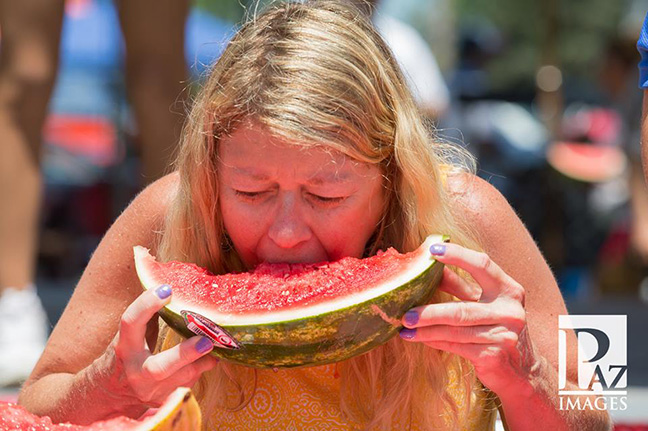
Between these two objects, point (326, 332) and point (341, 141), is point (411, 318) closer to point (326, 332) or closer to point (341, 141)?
point (326, 332)

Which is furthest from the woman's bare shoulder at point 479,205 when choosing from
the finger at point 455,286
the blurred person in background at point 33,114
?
the blurred person in background at point 33,114

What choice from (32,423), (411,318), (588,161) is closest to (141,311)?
(32,423)

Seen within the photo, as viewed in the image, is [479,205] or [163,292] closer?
[163,292]

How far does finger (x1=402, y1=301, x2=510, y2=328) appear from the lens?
1822mm

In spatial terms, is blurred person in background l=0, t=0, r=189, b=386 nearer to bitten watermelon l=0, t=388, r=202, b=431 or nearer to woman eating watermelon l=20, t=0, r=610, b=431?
woman eating watermelon l=20, t=0, r=610, b=431

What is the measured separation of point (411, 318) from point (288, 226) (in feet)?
1.07

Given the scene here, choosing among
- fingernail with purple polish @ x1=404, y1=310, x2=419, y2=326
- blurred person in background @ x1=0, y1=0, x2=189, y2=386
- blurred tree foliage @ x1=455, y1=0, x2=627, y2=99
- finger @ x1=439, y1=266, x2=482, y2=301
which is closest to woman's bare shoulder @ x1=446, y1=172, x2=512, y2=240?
finger @ x1=439, y1=266, x2=482, y2=301

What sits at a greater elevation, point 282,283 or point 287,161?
point 287,161

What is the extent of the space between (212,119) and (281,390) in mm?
631

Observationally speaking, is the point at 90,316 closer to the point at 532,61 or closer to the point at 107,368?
the point at 107,368

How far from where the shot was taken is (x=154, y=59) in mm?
4371

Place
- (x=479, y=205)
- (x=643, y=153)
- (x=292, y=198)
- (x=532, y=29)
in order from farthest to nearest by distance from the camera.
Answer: (x=532, y=29) → (x=643, y=153) → (x=479, y=205) → (x=292, y=198)

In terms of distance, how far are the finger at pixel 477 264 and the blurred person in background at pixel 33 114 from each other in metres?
2.02

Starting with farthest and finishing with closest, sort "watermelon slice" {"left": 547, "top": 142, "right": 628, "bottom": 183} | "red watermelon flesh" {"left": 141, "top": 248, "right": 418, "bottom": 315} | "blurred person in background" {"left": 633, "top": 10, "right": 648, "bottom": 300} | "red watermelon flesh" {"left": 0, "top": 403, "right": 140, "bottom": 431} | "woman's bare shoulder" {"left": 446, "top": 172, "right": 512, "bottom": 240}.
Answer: "watermelon slice" {"left": 547, "top": 142, "right": 628, "bottom": 183}
"blurred person in background" {"left": 633, "top": 10, "right": 648, "bottom": 300}
"woman's bare shoulder" {"left": 446, "top": 172, "right": 512, "bottom": 240}
"red watermelon flesh" {"left": 141, "top": 248, "right": 418, "bottom": 315}
"red watermelon flesh" {"left": 0, "top": 403, "right": 140, "bottom": 431}
